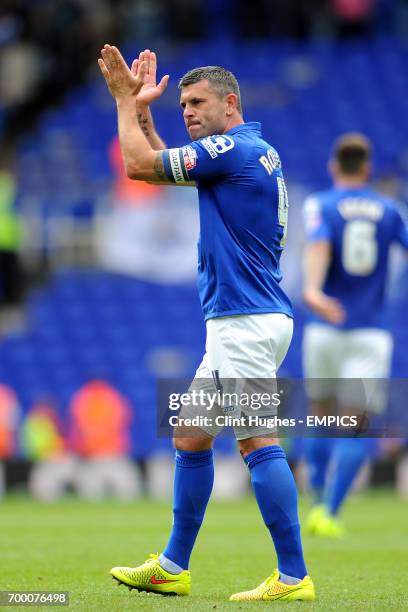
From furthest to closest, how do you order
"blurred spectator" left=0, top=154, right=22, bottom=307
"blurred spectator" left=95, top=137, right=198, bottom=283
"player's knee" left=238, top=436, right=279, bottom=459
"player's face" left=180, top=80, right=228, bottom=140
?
"blurred spectator" left=95, top=137, right=198, bottom=283 → "blurred spectator" left=0, top=154, right=22, bottom=307 → "player's face" left=180, top=80, right=228, bottom=140 → "player's knee" left=238, top=436, right=279, bottom=459

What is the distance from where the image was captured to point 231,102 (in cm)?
553

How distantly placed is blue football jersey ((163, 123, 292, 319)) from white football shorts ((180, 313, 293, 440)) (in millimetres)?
57

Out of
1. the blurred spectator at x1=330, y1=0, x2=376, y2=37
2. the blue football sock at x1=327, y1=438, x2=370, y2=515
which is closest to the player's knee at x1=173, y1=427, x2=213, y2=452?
the blue football sock at x1=327, y1=438, x2=370, y2=515

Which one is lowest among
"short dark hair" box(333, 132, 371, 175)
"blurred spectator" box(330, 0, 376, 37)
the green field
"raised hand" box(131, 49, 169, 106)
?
the green field

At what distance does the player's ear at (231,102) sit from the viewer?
552 centimetres

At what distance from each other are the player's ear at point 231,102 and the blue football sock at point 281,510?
4.63ft

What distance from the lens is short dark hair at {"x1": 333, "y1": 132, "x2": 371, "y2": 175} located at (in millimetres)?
8352

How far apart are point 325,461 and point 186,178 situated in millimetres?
3932

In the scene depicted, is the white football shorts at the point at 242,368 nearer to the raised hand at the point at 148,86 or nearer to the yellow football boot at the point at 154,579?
the yellow football boot at the point at 154,579

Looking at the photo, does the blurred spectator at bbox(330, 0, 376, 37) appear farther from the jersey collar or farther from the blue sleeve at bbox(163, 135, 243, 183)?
the blue sleeve at bbox(163, 135, 243, 183)

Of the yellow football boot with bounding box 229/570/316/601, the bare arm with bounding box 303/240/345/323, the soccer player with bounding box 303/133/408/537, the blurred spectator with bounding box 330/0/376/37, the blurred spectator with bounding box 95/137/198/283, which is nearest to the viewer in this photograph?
the yellow football boot with bounding box 229/570/316/601

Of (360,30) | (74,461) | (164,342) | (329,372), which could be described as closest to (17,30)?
(360,30)

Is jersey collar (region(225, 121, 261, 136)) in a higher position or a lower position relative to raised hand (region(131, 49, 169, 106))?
lower

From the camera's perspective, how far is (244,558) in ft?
23.6
